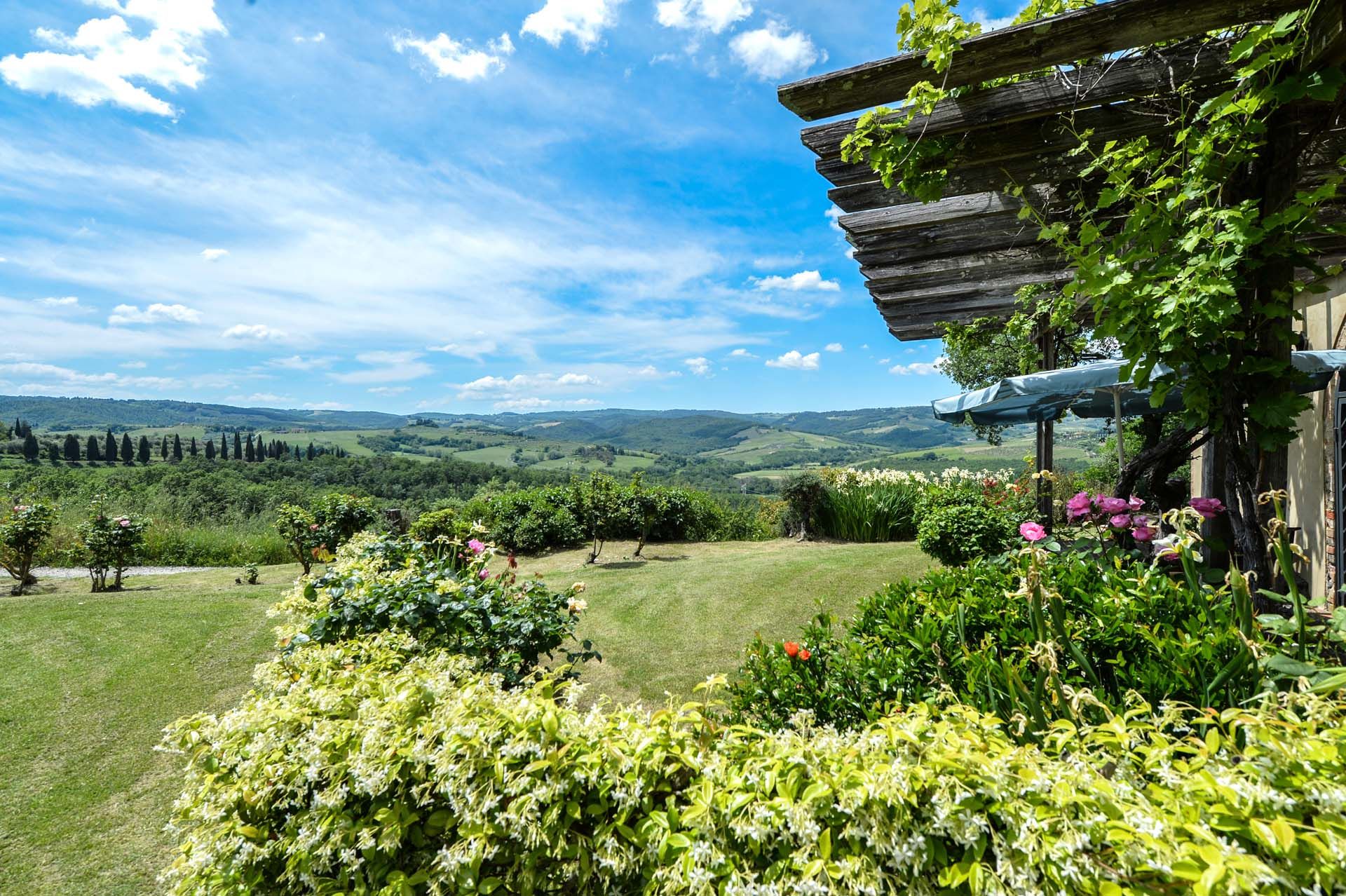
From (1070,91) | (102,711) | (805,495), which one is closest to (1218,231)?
(1070,91)

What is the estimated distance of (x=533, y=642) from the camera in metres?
2.85

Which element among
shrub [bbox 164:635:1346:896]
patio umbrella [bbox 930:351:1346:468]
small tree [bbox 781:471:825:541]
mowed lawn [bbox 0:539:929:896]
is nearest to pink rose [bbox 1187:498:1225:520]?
patio umbrella [bbox 930:351:1346:468]

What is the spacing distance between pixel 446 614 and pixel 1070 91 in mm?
3531

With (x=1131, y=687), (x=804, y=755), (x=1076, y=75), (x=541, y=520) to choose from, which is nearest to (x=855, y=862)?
(x=804, y=755)

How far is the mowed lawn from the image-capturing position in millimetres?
2793

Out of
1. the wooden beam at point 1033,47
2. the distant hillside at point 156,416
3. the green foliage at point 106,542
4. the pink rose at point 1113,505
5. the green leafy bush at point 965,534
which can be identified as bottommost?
the green foliage at point 106,542

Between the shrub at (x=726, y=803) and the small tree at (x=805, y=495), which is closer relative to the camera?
the shrub at (x=726, y=803)

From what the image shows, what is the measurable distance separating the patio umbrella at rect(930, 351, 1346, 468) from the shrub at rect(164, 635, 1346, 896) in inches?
76.9

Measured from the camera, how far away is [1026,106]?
8.07ft

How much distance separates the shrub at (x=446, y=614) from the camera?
2723mm

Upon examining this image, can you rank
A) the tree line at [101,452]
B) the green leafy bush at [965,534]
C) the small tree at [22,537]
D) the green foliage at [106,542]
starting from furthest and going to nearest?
the tree line at [101,452]
the green foliage at [106,542]
the small tree at [22,537]
the green leafy bush at [965,534]

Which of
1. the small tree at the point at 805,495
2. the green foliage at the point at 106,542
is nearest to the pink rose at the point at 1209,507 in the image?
the small tree at the point at 805,495

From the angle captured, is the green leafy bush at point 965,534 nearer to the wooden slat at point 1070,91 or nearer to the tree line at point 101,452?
the wooden slat at point 1070,91

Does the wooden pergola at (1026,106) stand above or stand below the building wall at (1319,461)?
above
